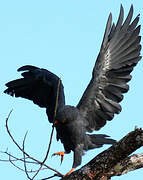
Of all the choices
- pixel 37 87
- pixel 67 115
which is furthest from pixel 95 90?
pixel 37 87

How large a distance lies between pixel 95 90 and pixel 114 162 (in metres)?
3.38

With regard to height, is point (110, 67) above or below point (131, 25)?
below

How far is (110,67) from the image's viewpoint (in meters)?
8.36

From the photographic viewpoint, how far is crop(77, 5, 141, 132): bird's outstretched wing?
800 centimetres

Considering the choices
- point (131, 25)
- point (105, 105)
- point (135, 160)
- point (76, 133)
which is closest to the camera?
point (135, 160)

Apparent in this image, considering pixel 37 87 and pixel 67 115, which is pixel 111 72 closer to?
pixel 67 115

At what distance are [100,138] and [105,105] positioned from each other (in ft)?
2.20

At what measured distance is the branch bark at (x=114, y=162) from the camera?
15.1ft

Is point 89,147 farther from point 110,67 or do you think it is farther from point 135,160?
point 135,160

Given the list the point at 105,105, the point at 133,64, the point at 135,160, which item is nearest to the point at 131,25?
the point at 133,64

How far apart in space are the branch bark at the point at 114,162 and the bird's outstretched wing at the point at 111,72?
309cm

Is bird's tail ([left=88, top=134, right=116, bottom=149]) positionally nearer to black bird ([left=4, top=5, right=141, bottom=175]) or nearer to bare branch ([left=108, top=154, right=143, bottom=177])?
black bird ([left=4, top=5, right=141, bottom=175])

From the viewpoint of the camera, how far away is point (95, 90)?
803 centimetres

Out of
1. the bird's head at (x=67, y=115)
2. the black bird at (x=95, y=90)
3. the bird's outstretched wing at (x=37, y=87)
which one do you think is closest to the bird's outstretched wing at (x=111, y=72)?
the black bird at (x=95, y=90)
